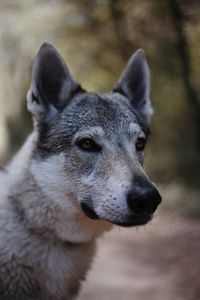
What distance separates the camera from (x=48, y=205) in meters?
4.23

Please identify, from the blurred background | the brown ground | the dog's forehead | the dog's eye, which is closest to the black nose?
the dog's eye

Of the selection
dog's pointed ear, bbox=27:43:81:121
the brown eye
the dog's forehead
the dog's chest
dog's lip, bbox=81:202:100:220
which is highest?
dog's pointed ear, bbox=27:43:81:121

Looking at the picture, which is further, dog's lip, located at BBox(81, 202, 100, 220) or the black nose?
dog's lip, located at BBox(81, 202, 100, 220)

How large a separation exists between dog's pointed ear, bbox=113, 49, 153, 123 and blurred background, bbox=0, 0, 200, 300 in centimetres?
245

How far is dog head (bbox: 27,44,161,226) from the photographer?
3.74m

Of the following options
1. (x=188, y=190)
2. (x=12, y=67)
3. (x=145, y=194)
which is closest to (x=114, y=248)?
(x=188, y=190)

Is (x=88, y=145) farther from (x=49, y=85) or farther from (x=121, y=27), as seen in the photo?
(x=121, y=27)

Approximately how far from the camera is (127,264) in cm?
799

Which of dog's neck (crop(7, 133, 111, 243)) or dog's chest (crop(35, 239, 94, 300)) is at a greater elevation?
dog's neck (crop(7, 133, 111, 243))

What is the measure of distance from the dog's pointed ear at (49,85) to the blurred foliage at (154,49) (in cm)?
495

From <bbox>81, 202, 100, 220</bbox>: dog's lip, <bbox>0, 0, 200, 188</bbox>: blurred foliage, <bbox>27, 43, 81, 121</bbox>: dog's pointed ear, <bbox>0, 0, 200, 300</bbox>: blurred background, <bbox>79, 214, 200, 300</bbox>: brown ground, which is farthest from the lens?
<bbox>0, 0, 200, 188</bbox>: blurred foliage

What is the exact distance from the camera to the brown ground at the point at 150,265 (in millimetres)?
6391

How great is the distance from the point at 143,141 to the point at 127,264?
3.97 meters

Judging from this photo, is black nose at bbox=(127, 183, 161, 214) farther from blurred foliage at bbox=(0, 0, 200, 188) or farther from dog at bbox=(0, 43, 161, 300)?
blurred foliage at bbox=(0, 0, 200, 188)
